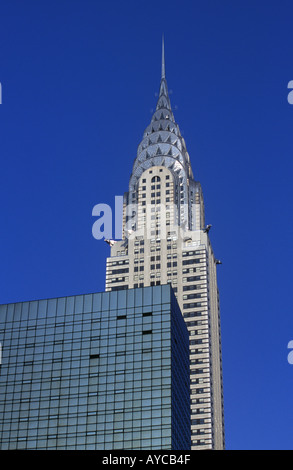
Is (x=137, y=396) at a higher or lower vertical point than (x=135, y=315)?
lower

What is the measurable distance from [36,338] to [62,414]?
1462 centimetres

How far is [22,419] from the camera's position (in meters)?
140

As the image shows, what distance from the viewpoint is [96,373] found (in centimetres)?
14038

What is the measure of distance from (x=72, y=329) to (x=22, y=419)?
15691 mm

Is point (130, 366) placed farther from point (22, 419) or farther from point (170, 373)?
point (22, 419)

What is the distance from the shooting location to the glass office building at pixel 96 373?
134 metres

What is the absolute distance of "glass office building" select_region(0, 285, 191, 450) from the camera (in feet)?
440
